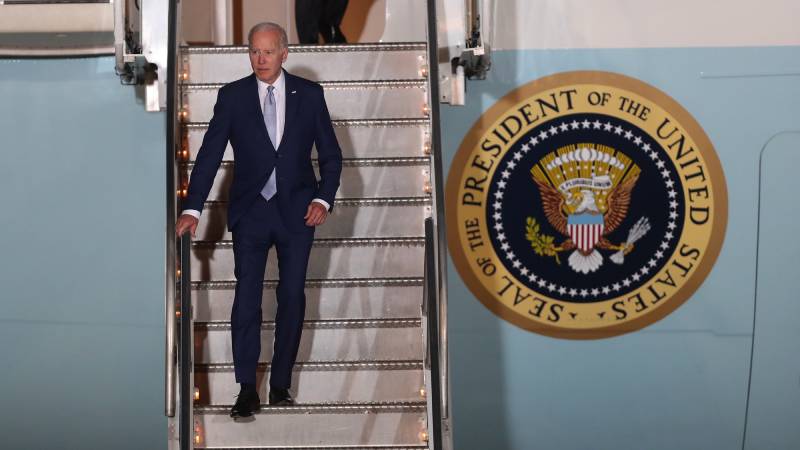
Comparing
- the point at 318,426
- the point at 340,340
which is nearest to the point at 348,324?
the point at 340,340

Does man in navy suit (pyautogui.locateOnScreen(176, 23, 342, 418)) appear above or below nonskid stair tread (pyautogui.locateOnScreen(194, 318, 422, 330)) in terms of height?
above

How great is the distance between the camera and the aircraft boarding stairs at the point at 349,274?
5160 millimetres

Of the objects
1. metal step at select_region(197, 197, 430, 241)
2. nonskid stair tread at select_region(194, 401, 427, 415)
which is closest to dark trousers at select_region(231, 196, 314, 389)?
nonskid stair tread at select_region(194, 401, 427, 415)

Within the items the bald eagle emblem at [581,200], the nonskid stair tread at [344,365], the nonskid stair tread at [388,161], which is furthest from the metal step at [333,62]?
the nonskid stair tread at [344,365]

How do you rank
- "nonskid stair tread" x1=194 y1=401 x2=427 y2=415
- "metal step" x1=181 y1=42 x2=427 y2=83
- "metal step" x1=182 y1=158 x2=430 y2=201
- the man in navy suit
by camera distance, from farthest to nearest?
"metal step" x1=181 y1=42 x2=427 y2=83, "metal step" x1=182 y1=158 x2=430 y2=201, "nonskid stair tread" x1=194 y1=401 x2=427 y2=415, the man in navy suit

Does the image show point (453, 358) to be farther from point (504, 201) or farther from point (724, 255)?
point (724, 255)

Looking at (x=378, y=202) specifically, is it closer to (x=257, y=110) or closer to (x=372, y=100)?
(x=372, y=100)

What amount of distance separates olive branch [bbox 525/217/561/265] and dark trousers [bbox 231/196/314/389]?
155cm

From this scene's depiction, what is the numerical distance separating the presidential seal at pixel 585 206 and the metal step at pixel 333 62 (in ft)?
1.64

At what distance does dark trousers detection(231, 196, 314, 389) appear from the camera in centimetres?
486

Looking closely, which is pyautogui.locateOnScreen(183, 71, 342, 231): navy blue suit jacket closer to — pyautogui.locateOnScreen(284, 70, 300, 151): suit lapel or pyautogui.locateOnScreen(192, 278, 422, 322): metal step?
pyautogui.locateOnScreen(284, 70, 300, 151): suit lapel

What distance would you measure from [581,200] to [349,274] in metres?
1.35

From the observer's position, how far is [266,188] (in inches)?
193

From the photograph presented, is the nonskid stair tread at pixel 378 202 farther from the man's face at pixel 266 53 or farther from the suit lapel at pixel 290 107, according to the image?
the man's face at pixel 266 53
